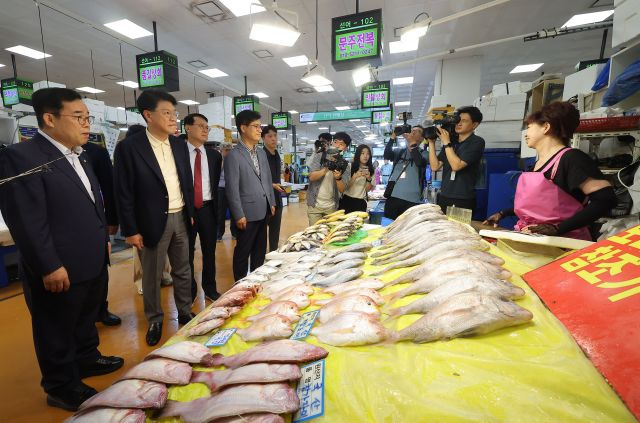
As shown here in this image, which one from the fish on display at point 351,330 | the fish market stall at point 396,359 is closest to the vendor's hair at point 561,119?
the fish market stall at point 396,359

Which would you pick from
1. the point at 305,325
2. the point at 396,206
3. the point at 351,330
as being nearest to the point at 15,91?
the point at 396,206

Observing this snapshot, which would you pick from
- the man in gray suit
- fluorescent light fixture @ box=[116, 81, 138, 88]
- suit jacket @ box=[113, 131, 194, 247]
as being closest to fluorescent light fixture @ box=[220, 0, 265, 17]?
the man in gray suit

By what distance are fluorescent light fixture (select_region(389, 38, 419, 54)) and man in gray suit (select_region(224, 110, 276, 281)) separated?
6.54 m

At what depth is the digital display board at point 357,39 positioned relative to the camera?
482cm

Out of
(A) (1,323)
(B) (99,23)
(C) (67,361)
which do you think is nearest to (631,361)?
(C) (67,361)

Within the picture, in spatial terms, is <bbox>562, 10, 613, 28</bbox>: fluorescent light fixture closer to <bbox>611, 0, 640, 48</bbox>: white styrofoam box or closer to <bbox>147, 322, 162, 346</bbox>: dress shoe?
<bbox>611, 0, 640, 48</bbox>: white styrofoam box

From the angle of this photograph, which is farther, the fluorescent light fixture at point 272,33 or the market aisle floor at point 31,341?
the fluorescent light fixture at point 272,33

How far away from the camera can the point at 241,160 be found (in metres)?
3.36

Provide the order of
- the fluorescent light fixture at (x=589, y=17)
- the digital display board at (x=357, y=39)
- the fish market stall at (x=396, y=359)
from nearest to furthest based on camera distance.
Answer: the fish market stall at (x=396, y=359) < the digital display board at (x=357, y=39) < the fluorescent light fixture at (x=589, y=17)

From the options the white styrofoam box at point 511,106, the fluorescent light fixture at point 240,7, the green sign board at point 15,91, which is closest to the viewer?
the white styrofoam box at point 511,106

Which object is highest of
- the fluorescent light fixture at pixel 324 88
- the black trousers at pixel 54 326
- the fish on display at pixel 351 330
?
the fluorescent light fixture at pixel 324 88

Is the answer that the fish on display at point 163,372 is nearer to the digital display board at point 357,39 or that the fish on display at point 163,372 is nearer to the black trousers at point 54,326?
the black trousers at point 54,326

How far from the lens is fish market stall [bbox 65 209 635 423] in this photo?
784 millimetres

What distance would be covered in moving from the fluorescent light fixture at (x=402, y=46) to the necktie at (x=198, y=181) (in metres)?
7.10
